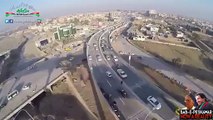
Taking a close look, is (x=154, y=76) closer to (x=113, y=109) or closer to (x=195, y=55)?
(x=113, y=109)

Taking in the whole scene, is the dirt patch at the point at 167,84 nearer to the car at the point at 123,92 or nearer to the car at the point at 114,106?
the car at the point at 123,92

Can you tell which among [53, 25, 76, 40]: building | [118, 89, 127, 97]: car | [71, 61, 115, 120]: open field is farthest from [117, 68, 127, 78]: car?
[53, 25, 76, 40]: building

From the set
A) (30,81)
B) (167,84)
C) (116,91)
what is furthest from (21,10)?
(167,84)

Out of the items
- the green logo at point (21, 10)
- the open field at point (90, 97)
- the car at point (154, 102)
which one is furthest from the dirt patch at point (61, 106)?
the green logo at point (21, 10)

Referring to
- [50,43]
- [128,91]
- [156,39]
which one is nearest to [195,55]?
[156,39]

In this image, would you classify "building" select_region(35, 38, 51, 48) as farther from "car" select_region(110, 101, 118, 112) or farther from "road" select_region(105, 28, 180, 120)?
"car" select_region(110, 101, 118, 112)

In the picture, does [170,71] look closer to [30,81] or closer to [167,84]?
[167,84]

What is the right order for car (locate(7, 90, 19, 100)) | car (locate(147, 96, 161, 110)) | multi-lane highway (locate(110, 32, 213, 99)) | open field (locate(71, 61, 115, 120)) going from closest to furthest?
car (locate(147, 96, 161, 110)) < open field (locate(71, 61, 115, 120)) < car (locate(7, 90, 19, 100)) < multi-lane highway (locate(110, 32, 213, 99))
